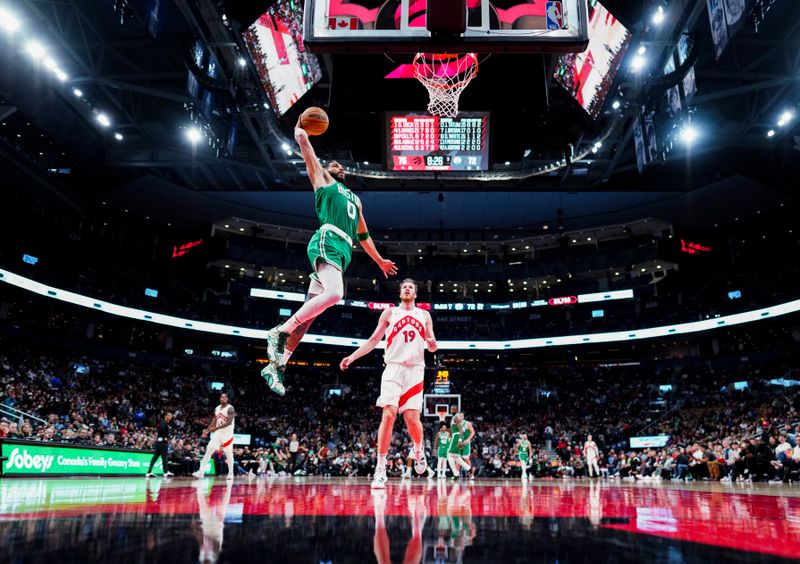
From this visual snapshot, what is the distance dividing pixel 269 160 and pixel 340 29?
16.5 m

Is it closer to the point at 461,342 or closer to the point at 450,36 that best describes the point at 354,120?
the point at 450,36

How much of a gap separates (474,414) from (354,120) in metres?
22.7

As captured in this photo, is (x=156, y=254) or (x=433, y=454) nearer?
(x=433, y=454)

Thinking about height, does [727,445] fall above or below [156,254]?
below

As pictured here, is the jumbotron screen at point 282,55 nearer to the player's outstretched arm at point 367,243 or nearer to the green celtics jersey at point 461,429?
the player's outstretched arm at point 367,243

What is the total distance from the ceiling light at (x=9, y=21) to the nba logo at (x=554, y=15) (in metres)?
18.1

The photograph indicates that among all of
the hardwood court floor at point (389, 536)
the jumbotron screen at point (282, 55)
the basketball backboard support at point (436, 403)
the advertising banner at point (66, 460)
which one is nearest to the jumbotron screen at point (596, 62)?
the jumbotron screen at point (282, 55)

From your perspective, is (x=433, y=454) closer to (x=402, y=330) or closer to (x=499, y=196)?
(x=499, y=196)

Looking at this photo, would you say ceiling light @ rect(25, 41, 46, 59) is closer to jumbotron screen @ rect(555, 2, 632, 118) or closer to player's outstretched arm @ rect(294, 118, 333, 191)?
jumbotron screen @ rect(555, 2, 632, 118)

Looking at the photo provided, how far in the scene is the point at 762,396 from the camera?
26.5 metres

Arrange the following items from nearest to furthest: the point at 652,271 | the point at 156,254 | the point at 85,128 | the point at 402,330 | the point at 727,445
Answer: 1. the point at 402,330
2. the point at 727,445
3. the point at 85,128
4. the point at 156,254
5. the point at 652,271

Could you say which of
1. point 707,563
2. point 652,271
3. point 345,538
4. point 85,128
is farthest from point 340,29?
point 652,271

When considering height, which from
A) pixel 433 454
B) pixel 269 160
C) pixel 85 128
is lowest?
pixel 433 454

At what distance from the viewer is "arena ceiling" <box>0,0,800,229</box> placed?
15266 millimetres
